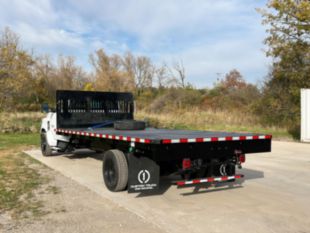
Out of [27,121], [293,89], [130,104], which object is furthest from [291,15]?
[27,121]

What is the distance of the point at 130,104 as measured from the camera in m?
10.9

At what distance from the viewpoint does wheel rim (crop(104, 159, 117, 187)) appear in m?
6.30

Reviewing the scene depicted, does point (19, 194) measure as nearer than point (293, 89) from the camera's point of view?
Yes

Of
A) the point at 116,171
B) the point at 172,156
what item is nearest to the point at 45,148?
the point at 116,171

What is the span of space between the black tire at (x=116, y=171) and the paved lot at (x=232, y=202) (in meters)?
0.15

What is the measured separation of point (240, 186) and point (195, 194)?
1117mm

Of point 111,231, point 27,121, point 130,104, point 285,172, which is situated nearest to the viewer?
point 111,231

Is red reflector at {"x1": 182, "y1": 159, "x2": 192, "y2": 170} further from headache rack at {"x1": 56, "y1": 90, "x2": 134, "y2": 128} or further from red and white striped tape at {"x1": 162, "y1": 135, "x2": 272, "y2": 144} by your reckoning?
headache rack at {"x1": 56, "y1": 90, "x2": 134, "y2": 128}

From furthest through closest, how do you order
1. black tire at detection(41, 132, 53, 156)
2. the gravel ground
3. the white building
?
the white building < black tire at detection(41, 132, 53, 156) < the gravel ground

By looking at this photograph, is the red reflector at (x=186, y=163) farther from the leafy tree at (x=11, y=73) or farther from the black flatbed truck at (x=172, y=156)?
the leafy tree at (x=11, y=73)

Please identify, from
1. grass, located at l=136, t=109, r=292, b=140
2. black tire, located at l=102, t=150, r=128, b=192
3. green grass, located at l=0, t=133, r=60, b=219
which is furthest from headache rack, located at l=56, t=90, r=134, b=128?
grass, located at l=136, t=109, r=292, b=140

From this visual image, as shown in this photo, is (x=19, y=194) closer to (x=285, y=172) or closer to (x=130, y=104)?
(x=130, y=104)

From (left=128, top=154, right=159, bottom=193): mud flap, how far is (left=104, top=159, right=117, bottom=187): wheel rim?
2.37 feet

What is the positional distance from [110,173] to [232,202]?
2.24 m
